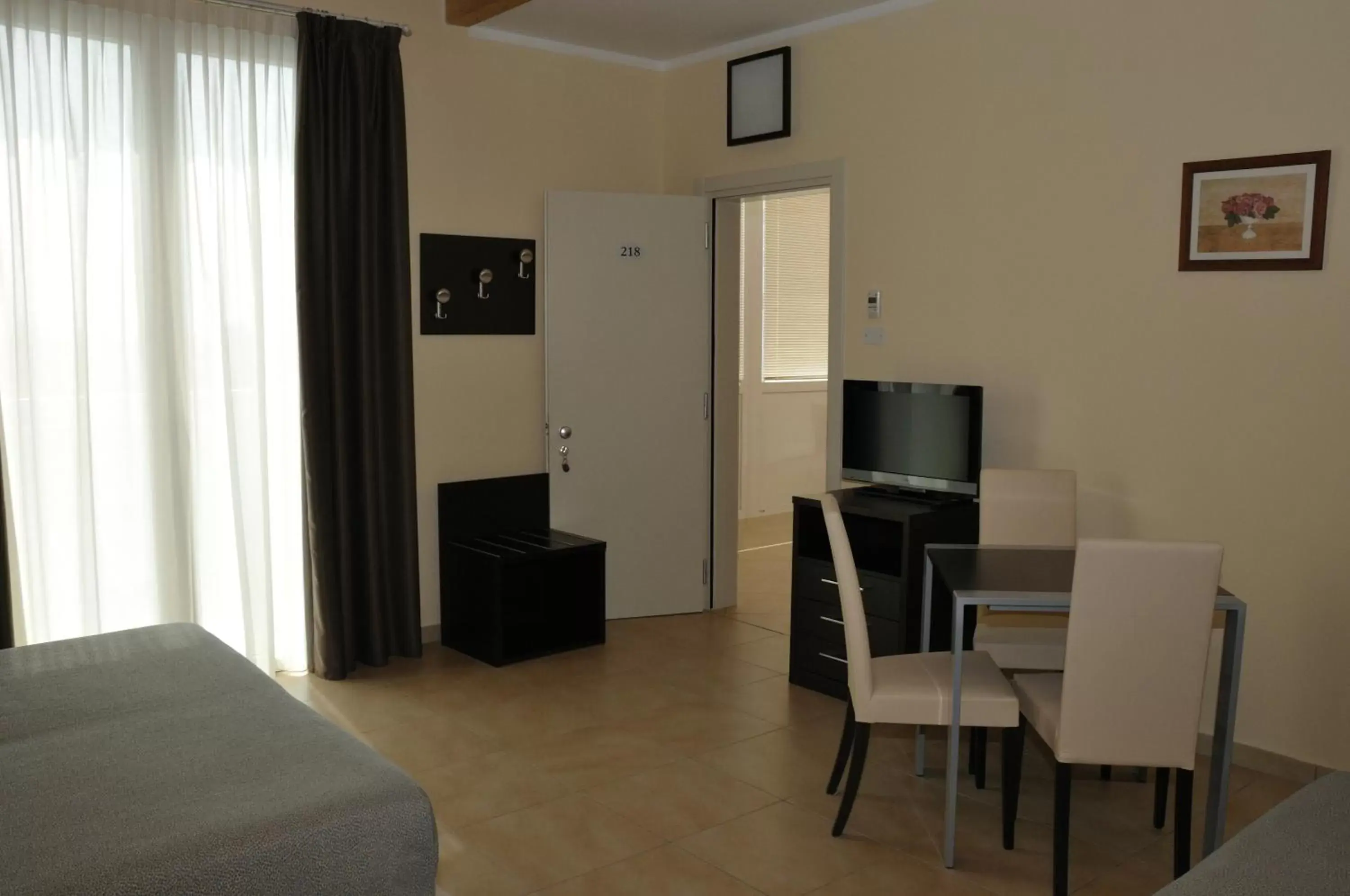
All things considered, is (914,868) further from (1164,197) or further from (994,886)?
(1164,197)

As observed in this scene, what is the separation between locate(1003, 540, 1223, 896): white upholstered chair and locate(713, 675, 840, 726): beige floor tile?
1444 millimetres

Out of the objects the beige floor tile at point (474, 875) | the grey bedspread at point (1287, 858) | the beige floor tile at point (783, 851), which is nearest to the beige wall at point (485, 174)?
the beige floor tile at point (474, 875)

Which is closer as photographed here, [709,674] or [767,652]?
[709,674]

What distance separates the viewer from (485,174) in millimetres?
5137

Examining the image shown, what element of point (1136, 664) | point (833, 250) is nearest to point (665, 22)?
point (833, 250)

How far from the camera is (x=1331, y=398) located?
3508mm

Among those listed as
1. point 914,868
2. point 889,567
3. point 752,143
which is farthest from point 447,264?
point 914,868

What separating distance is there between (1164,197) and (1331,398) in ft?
2.86

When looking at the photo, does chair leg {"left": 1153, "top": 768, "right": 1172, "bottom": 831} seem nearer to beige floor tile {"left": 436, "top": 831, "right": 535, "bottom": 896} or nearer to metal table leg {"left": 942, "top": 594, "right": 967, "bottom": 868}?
metal table leg {"left": 942, "top": 594, "right": 967, "bottom": 868}

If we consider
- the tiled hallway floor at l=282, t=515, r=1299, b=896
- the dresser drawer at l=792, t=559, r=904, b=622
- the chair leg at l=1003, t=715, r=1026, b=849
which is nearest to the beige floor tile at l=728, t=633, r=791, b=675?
the tiled hallway floor at l=282, t=515, r=1299, b=896

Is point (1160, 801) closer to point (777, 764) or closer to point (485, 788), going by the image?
point (777, 764)

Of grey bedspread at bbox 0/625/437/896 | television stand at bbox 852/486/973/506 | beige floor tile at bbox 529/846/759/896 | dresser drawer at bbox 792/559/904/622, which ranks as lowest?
beige floor tile at bbox 529/846/759/896

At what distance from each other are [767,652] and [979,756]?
1.57 meters

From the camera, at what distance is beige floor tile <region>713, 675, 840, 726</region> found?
14.0 feet
